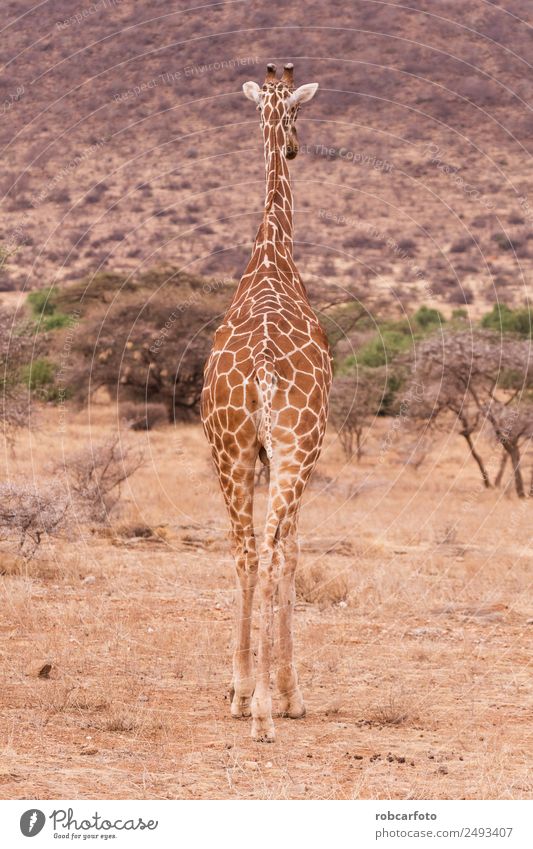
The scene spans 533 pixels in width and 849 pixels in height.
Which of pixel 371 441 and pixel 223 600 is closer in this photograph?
pixel 223 600

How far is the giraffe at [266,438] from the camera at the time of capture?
27.6 ft

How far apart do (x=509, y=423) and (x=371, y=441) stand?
605cm

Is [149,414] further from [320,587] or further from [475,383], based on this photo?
[320,587]

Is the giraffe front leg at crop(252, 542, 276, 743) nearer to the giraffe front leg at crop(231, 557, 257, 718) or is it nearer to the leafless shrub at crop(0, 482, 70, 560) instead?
the giraffe front leg at crop(231, 557, 257, 718)

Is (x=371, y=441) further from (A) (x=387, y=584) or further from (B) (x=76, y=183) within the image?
(B) (x=76, y=183)

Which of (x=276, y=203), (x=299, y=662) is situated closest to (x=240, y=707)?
(x=299, y=662)

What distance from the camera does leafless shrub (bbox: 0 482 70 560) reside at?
48.1 feet

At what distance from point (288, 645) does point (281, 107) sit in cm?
479

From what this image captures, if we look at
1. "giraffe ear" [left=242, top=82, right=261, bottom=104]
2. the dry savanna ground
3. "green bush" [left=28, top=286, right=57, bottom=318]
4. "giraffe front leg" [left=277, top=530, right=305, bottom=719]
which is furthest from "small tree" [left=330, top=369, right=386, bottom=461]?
"giraffe front leg" [left=277, top=530, right=305, bottom=719]

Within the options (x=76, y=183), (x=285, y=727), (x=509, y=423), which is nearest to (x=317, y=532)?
(x=509, y=423)

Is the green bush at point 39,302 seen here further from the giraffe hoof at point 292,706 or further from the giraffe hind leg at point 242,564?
the giraffe hoof at point 292,706

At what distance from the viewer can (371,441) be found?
2970 centimetres

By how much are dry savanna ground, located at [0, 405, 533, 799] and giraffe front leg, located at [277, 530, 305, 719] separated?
0.17 meters

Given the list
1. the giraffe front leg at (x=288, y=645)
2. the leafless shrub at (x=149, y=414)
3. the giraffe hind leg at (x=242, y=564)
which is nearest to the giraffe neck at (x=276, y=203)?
the giraffe hind leg at (x=242, y=564)
